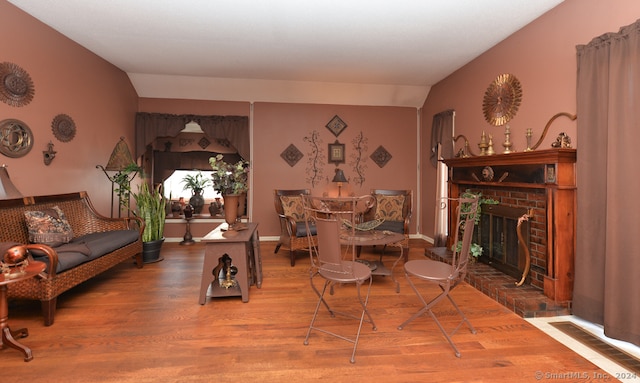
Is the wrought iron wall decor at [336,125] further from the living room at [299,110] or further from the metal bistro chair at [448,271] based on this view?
the metal bistro chair at [448,271]

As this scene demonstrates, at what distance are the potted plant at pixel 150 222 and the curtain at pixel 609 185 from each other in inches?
193

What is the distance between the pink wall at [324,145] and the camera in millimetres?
5605

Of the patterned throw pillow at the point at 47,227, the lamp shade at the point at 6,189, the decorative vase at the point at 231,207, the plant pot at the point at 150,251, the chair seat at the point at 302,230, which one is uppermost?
the lamp shade at the point at 6,189

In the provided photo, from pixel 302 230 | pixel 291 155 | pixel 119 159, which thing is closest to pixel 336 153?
pixel 291 155

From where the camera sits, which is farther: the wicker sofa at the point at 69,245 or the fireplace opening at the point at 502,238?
the fireplace opening at the point at 502,238

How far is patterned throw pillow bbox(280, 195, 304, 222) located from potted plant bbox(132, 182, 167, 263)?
1845 mm

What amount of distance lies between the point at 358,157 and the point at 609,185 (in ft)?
12.8

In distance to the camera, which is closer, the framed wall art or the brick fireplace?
the brick fireplace

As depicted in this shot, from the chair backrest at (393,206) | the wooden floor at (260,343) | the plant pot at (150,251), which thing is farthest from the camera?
the chair backrest at (393,206)

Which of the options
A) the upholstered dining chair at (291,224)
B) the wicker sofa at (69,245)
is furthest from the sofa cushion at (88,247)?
the upholstered dining chair at (291,224)

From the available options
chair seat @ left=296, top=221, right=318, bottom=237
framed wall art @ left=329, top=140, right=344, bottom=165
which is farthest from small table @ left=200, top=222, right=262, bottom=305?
framed wall art @ left=329, top=140, right=344, bottom=165

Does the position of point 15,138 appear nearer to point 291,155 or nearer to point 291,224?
point 291,224

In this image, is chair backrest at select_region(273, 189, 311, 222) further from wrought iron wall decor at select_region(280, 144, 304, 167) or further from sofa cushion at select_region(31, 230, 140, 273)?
sofa cushion at select_region(31, 230, 140, 273)

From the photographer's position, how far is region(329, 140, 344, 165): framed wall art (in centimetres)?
572
